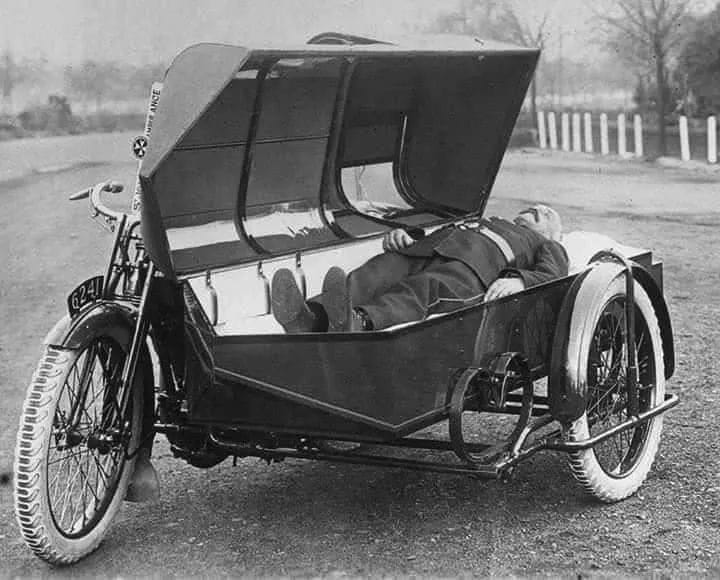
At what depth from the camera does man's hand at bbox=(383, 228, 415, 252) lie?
200 inches

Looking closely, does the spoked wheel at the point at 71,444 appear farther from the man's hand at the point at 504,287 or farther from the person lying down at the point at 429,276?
the man's hand at the point at 504,287

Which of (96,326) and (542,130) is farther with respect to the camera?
(542,130)

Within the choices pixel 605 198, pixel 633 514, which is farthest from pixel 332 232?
pixel 605 198

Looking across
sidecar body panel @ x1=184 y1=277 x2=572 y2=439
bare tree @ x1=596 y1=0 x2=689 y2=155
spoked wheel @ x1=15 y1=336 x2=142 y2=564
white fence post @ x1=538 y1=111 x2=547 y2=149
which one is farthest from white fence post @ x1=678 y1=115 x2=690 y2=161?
spoked wheel @ x1=15 y1=336 x2=142 y2=564

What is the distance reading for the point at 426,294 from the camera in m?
4.45

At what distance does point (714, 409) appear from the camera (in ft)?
18.3

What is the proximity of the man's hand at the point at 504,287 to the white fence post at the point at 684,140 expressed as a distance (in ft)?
19.1

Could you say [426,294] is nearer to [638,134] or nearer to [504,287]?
[504,287]

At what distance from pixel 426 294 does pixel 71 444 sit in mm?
1403

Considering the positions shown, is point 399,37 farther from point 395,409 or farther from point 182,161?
point 395,409

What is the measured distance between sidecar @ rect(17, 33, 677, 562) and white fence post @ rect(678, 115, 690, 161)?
4686 mm

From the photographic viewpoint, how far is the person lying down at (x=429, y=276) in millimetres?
4270

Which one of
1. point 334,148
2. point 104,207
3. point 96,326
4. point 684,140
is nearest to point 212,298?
point 104,207

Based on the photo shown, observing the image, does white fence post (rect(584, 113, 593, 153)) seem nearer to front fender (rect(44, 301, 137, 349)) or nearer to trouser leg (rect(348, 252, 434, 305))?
trouser leg (rect(348, 252, 434, 305))
